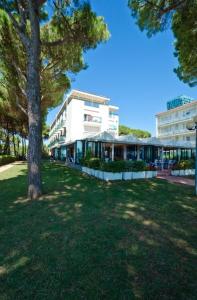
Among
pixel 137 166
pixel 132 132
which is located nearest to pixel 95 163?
pixel 137 166

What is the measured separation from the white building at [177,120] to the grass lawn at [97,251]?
36997mm

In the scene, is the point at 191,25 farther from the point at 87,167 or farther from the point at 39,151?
the point at 87,167

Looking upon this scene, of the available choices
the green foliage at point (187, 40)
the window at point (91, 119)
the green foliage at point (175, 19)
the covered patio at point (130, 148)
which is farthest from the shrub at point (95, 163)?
the window at point (91, 119)

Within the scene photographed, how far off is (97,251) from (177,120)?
159 feet

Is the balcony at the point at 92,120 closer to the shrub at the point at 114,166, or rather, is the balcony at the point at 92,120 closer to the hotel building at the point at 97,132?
the hotel building at the point at 97,132

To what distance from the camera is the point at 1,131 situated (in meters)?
38.2

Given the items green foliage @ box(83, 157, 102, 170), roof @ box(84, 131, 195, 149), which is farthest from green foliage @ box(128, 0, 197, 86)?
green foliage @ box(83, 157, 102, 170)

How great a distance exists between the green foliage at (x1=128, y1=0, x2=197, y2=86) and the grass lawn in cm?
840

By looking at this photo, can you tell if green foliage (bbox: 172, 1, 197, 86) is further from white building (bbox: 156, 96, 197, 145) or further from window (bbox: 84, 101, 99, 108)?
white building (bbox: 156, 96, 197, 145)

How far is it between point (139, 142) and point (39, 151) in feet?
43.5

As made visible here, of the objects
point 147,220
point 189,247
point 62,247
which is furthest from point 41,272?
point 147,220

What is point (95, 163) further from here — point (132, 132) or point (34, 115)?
point (132, 132)

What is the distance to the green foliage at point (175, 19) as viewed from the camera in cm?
838

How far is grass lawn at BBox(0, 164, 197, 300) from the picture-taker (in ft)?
7.70
